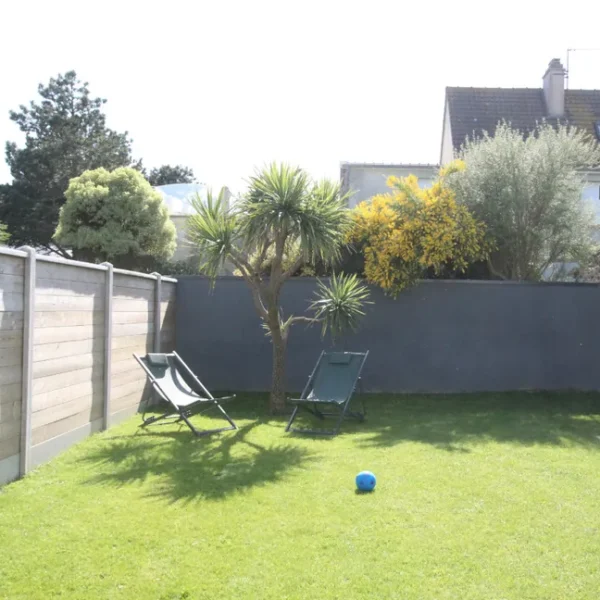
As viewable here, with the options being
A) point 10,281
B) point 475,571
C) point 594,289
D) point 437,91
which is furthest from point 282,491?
point 437,91

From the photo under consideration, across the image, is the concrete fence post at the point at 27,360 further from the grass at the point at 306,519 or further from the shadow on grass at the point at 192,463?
the shadow on grass at the point at 192,463

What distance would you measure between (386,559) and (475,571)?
47 centimetres

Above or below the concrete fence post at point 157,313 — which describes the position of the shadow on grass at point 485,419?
below

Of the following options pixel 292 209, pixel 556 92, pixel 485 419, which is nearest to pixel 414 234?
pixel 292 209

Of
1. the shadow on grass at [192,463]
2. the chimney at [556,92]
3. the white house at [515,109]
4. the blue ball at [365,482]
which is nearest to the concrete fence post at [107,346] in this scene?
the shadow on grass at [192,463]

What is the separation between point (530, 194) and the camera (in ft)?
31.7

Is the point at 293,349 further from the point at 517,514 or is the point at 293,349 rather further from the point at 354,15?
the point at 517,514

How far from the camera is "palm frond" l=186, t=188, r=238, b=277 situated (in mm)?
7680

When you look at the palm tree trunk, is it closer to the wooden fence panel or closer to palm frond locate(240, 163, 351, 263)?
palm frond locate(240, 163, 351, 263)

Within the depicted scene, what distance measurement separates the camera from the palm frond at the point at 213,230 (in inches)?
302

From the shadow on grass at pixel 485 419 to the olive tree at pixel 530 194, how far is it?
7.86ft

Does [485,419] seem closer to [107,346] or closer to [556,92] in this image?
[107,346]

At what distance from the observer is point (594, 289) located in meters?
9.83

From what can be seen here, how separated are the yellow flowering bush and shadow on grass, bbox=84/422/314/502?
12.7ft
